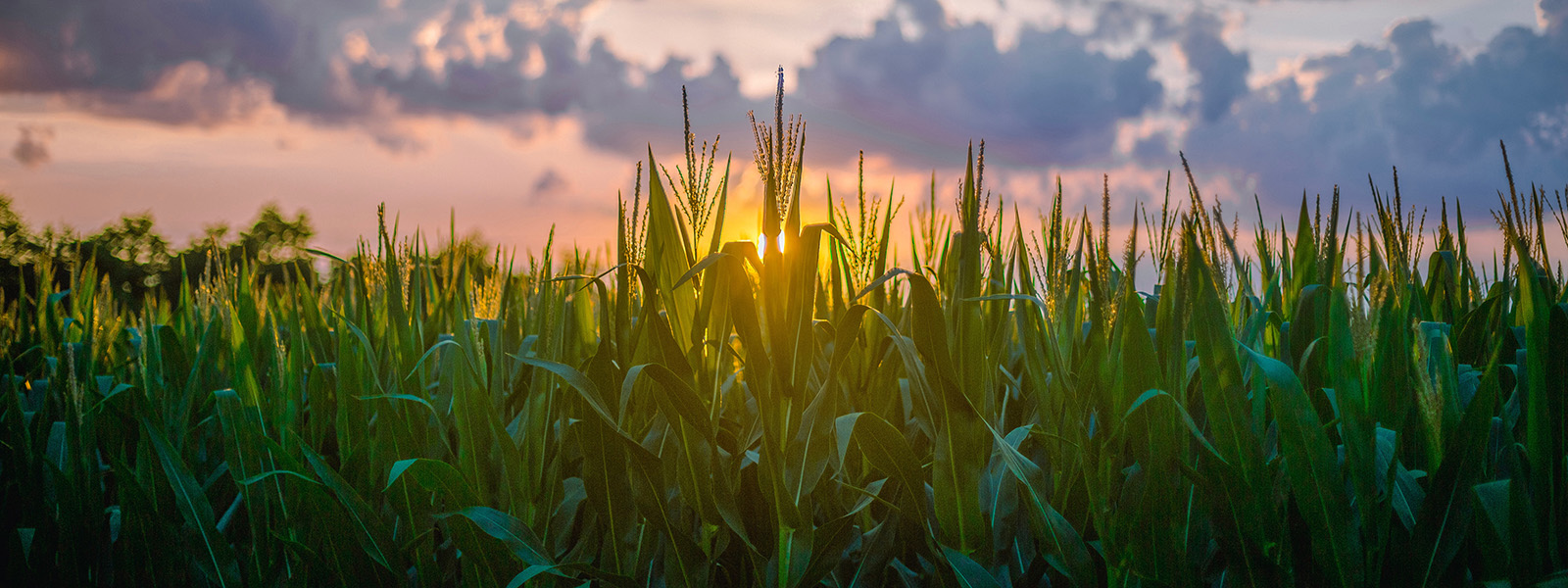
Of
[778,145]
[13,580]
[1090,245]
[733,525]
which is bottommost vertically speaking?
[13,580]

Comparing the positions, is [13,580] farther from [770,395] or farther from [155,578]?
[770,395]

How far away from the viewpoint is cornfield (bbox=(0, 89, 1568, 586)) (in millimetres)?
1421

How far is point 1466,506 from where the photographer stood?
1.47m

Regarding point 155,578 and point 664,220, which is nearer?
point 664,220

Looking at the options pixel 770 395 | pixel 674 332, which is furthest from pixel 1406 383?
pixel 674 332

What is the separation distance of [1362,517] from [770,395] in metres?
1.12

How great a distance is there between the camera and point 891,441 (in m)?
1.45

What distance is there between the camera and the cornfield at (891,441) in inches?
55.9

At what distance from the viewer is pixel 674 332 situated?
1.56 metres

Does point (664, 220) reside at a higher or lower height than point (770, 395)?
higher

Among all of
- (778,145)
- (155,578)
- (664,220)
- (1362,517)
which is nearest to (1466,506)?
(1362,517)

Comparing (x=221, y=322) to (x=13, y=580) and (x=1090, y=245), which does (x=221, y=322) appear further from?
(x=1090, y=245)

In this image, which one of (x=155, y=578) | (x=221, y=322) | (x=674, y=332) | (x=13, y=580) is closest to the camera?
(x=674, y=332)

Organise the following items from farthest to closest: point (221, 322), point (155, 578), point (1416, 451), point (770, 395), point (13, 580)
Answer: point (221, 322), point (13, 580), point (155, 578), point (1416, 451), point (770, 395)
